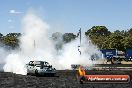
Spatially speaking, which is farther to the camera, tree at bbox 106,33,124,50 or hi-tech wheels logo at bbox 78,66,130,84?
tree at bbox 106,33,124,50

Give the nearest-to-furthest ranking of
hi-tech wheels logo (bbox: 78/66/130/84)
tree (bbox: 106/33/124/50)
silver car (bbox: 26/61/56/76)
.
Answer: hi-tech wheels logo (bbox: 78/66/130/84), silver car (bbox: 26/61/56/76), tree (bbox: 106/33/124/50)

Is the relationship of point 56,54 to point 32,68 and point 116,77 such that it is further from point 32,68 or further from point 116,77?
point 116,77

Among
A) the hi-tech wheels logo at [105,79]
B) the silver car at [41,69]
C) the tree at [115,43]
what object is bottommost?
the hi-tech wheels logo at [105,79]

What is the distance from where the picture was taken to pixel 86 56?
9938cm

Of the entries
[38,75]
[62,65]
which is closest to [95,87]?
[38,75]

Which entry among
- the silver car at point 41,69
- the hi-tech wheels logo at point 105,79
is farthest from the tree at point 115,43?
the hi-tech wheels logo at point 105,79

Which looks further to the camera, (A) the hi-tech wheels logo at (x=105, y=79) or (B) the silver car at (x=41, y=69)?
Answer: (B) the silver car at (x=41, y=69)

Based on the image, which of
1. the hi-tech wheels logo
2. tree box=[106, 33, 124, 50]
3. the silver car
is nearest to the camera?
the hi-tech wheels logo

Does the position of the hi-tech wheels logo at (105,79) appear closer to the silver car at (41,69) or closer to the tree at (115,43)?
the silver car at (41,69)

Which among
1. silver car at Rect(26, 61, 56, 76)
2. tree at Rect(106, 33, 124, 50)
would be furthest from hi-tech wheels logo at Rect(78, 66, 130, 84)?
tree at Rect(106, 33, 124, 50)

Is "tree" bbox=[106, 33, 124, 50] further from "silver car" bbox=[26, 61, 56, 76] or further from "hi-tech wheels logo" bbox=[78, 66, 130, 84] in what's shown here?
"hi-tech wheels logo" bbox=[78, 66, 130, 84]

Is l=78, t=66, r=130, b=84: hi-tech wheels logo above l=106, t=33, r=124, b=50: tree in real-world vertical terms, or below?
below

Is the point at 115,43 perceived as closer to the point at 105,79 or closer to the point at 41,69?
the point at 41,69

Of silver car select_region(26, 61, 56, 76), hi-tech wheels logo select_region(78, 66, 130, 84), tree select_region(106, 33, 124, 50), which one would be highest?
tree select_region(106, 33, 124, 50)
